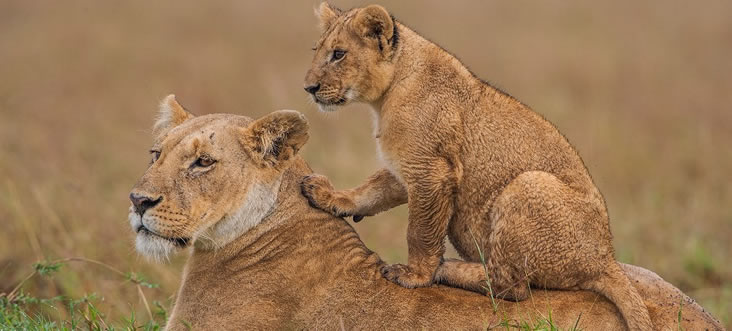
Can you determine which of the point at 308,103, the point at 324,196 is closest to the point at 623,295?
the point at 324,196

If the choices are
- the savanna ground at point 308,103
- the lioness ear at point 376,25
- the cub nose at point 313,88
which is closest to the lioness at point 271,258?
the cub nose at point 313,88

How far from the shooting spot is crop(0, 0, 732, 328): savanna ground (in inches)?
405

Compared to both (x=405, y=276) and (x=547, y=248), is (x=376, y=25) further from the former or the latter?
(x=547, y=248)

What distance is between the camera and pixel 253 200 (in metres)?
6.05

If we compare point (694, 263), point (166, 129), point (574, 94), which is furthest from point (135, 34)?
point (166, 129)

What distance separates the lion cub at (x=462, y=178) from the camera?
5.78 meters

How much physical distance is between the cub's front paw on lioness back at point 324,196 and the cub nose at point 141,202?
0.97m

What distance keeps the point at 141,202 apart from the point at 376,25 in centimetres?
188

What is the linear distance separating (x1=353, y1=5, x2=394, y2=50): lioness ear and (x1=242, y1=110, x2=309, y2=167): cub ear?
34.4 inches

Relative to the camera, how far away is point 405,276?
6.00 meters

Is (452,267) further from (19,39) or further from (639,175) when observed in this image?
(19,39)

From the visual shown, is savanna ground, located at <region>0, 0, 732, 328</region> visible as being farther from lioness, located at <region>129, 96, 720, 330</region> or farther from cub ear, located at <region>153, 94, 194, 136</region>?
lioness, located at <region>129, 96, 720, 330</region>

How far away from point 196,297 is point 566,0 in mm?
15935

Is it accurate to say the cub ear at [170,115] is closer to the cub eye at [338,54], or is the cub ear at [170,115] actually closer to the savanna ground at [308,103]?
the cub eye at [338,54]
